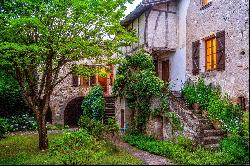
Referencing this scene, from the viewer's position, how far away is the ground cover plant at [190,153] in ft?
36.1

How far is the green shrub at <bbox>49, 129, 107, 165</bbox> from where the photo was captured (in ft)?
36.9

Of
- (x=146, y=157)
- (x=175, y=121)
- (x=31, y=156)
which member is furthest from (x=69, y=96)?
(x=146, y=157)

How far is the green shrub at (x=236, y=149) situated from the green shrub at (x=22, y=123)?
13.9 m

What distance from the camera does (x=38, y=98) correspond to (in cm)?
1395

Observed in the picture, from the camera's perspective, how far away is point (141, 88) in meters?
16.4

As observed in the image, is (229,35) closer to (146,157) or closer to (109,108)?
(146,157)

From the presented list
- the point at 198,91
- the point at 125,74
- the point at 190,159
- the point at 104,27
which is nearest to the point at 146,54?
the point at 125,74

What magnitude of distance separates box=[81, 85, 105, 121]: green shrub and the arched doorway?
3.24 meters

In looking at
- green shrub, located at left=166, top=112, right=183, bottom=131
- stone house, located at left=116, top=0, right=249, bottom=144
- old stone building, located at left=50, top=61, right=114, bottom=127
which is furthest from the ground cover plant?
old stone building, located at left=50, top=61, right=114, bottom=127

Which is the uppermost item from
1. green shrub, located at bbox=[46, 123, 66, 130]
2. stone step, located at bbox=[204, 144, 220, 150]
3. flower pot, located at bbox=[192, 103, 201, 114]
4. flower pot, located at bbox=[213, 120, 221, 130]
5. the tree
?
the tree

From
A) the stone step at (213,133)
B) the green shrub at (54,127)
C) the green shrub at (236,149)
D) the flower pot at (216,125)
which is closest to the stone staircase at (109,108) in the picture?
the green shrub at (54,127)

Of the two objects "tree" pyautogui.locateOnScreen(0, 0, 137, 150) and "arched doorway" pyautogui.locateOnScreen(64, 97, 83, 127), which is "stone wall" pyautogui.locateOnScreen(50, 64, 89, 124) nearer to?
"arched doorway" pyautogui.locateOnScreen(64, 97, 83, 127)

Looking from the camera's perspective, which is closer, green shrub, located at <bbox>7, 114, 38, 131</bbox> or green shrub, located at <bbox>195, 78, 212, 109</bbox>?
green shrub, located at <bbox>195, 78, 212, 109</bbox>

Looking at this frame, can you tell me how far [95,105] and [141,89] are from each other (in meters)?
6.26
